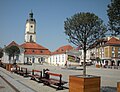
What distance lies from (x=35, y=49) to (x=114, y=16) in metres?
84.8

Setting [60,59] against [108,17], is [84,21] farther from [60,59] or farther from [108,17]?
[60,59]

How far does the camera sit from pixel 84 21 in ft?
40.3

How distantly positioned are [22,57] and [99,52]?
1178 inches

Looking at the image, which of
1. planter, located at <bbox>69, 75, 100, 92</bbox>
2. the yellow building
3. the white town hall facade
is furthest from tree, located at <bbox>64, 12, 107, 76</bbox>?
the white town hall facade

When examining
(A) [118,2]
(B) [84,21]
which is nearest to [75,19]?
(B) [84,21]

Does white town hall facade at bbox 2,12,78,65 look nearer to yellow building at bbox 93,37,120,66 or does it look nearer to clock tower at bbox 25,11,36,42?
clock tower at bbox 25,11,36,42

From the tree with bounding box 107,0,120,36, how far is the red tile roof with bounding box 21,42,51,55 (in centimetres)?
8239

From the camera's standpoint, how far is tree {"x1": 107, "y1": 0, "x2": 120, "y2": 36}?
32.6 feet

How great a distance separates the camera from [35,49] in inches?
3703

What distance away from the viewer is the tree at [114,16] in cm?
993

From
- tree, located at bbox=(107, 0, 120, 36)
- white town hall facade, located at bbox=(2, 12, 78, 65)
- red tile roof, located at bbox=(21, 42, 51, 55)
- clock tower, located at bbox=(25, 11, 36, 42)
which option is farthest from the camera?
clock tower, located at bbox=(25, 11, 36, 42)

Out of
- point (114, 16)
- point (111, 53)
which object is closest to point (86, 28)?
point (114, 16)

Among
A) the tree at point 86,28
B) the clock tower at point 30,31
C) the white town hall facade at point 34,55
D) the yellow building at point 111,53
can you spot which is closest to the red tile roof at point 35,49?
the white town hall facade at point 34,55

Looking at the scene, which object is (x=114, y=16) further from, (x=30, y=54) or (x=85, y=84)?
(x=30, y=54)
